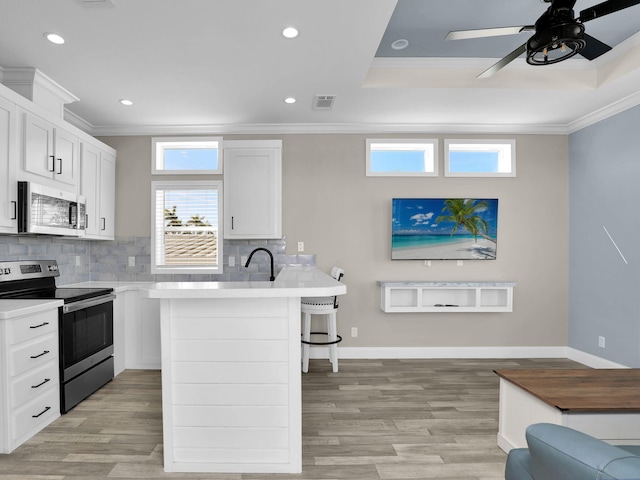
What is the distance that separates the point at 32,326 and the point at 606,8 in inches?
151

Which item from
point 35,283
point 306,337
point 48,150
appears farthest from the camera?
point 306,337

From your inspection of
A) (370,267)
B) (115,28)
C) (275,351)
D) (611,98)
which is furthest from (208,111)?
(611,98)

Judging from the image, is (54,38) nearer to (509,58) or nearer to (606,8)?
(509,58)

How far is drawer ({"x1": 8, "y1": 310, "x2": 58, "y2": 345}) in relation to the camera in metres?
2.53

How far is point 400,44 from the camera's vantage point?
10.8ft

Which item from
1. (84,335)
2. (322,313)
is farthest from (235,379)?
(84,335)

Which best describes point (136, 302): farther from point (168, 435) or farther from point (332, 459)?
point (332, 459)

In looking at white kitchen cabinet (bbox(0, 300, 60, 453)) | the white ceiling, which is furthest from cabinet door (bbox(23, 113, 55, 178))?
white kitchen cabinet (bbox(0, 300, 60, 453))

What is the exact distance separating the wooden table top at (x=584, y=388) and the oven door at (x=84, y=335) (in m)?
3.17

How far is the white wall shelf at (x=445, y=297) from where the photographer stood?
14.4ft

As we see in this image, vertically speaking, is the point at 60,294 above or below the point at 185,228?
below

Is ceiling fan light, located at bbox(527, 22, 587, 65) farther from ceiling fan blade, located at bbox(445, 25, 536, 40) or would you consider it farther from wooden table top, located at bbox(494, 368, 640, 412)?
wooden table top, located at bbox(494, 368, 640, 412)

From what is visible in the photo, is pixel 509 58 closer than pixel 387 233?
Yes

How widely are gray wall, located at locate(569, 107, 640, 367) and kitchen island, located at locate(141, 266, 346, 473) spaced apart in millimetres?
3435
